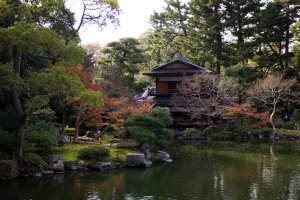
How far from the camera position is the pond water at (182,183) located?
40.4ft

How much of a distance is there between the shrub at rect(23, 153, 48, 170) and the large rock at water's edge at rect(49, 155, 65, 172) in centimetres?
25

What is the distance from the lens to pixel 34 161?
15273 mm

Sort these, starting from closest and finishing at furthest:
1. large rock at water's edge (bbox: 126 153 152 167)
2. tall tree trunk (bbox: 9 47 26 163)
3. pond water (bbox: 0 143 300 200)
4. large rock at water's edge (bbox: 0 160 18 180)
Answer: pond water (bbox: 0 143 300 200) → large rock at water's edge (bbox: 0 160 18 180) → tall tree trunk (bbox: 9 47 26 163) → large rock at water's edge (bbox: 126 153 152 167)

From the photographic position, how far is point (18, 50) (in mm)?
14172

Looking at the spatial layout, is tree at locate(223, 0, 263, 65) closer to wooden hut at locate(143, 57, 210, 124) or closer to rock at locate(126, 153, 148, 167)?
wooden hut at locate(143, 57, 210, 124)

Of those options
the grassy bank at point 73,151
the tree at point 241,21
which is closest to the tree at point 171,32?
the tree at point 241,21

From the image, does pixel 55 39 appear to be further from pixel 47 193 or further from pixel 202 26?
pixel 202 26

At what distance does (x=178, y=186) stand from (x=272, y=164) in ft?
21.9

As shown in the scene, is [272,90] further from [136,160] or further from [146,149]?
[136,160]

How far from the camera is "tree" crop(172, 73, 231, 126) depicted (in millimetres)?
30828

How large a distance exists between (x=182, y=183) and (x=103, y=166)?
4207 millimetres

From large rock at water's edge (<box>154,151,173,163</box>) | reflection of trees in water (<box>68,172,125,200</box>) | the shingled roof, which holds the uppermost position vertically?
the shingled roof

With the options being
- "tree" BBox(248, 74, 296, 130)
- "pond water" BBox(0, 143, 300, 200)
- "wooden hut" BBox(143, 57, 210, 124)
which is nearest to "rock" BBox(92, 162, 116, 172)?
"pond water" BBox(0, 143, 300, 200)

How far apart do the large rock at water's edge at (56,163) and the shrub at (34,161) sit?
0.82ft
